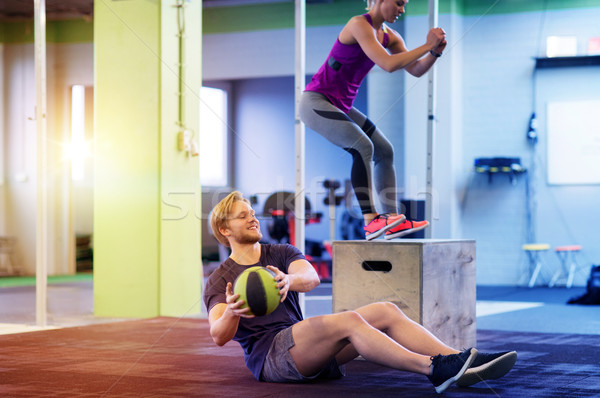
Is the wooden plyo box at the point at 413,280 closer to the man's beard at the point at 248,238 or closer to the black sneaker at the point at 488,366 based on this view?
the black sneaker at the point at 488,366

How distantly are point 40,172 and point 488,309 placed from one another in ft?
11.7

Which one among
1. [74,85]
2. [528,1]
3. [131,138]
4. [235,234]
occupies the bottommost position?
[235,234]

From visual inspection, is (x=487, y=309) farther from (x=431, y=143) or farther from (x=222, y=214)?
(x=222, y=214)

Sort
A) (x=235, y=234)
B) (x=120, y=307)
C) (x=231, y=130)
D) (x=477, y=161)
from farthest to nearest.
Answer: (x=231, y=130) → (x=477, y=161) → (x=120, y=307) → (x=235, y=234)

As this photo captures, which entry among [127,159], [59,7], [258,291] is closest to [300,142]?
[127,159]

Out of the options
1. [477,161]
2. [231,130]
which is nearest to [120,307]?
[477,161]

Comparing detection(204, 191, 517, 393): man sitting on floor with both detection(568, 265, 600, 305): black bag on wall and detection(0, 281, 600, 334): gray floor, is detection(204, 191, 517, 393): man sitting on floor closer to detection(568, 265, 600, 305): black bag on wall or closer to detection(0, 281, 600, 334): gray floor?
detection(0, 281, 600, 334): gray floor

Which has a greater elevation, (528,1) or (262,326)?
(528,1)

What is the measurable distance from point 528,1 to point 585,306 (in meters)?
3.95

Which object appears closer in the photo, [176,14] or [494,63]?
[176,14]

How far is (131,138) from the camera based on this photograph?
535 cm

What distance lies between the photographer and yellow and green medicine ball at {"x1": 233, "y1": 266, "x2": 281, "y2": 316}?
2.26m

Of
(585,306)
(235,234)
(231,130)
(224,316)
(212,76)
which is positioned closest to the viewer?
(224,316)

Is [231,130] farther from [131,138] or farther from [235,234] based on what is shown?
[235,234]
